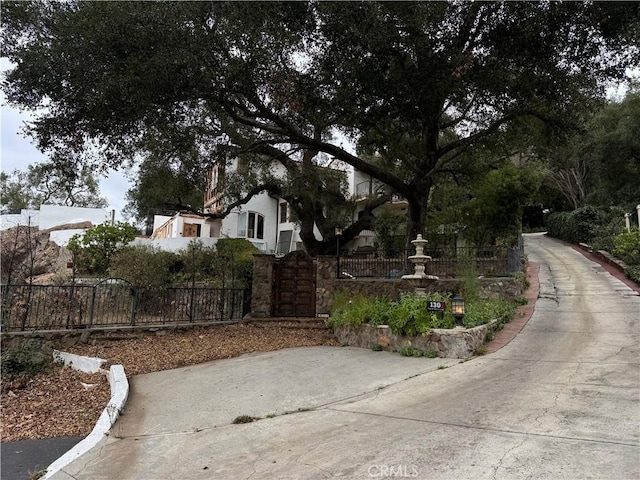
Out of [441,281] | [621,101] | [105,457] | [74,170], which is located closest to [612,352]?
[441,281]

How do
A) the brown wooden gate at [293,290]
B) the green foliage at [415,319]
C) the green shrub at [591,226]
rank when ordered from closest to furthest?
the green foliage at [415,319]
the brown wooden gate at [293,290]
the green shrub at [591,226]

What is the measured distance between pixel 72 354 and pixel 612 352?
33.8ft

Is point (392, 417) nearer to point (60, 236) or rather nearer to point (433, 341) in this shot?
point (433, 341)

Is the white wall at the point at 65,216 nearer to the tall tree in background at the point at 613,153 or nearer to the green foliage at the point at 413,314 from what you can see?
the green foliage at the point at 413,314

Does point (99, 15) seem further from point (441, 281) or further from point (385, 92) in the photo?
point (441, 281)

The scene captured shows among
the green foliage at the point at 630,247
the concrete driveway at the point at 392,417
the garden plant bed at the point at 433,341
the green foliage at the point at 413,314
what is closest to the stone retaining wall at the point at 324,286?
the green foliage at the point at 413,314

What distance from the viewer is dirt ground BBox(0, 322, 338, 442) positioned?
18.9 ft

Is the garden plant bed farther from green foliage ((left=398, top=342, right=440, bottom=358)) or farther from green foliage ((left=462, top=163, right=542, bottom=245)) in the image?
green foliage ((left=462, top=163, right=542, bottom=245))

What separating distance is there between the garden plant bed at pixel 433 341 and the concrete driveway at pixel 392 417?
0.35 meters

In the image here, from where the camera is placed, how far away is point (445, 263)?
14.2m

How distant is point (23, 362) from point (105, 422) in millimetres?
3915

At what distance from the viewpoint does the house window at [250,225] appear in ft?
99.2

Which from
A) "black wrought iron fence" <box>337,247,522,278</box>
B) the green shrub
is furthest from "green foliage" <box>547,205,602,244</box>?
"black wrought iron fence" <box>337,247,522,278</box>

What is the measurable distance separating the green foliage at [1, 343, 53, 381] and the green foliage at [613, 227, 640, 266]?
20.1 m
